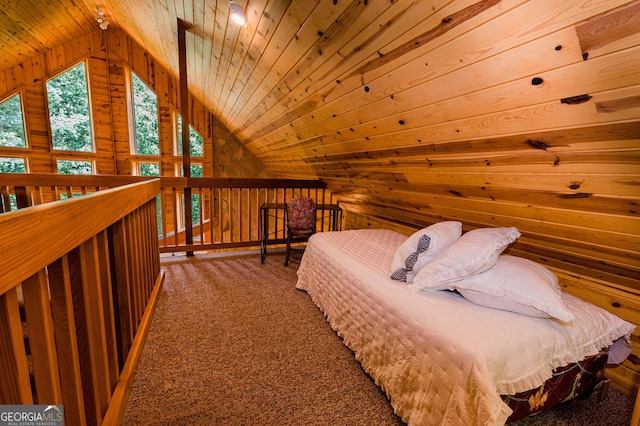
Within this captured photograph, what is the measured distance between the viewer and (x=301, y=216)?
317 cm

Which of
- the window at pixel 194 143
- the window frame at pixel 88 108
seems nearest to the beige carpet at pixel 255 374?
the window at pixel 194 143

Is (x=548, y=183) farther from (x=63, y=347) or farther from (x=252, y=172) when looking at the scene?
(x=252, y=172)

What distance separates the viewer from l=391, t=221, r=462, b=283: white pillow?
154 cm

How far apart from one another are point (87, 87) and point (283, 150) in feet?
13.9

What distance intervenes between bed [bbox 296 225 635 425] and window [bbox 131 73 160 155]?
578cm

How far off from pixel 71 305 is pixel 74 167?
19.9ft

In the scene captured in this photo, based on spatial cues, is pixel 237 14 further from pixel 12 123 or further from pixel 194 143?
pixel 12 123

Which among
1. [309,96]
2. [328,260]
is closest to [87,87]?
[309,96]

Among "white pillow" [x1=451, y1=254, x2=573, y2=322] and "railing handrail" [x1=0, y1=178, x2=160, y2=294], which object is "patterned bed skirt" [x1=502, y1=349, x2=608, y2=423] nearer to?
"white pillow" [x1=451, y1=254, x2=573, y2=322]

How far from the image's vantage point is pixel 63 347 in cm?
81

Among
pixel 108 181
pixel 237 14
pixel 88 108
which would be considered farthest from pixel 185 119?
pixel 88 108

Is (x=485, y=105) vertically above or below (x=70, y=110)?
below

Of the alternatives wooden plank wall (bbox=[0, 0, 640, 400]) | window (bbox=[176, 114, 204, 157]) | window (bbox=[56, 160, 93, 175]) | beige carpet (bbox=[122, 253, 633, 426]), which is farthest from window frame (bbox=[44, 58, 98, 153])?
beige carpet (bbox=[122, 253, 633, 426])

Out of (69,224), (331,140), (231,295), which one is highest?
(331,140)
